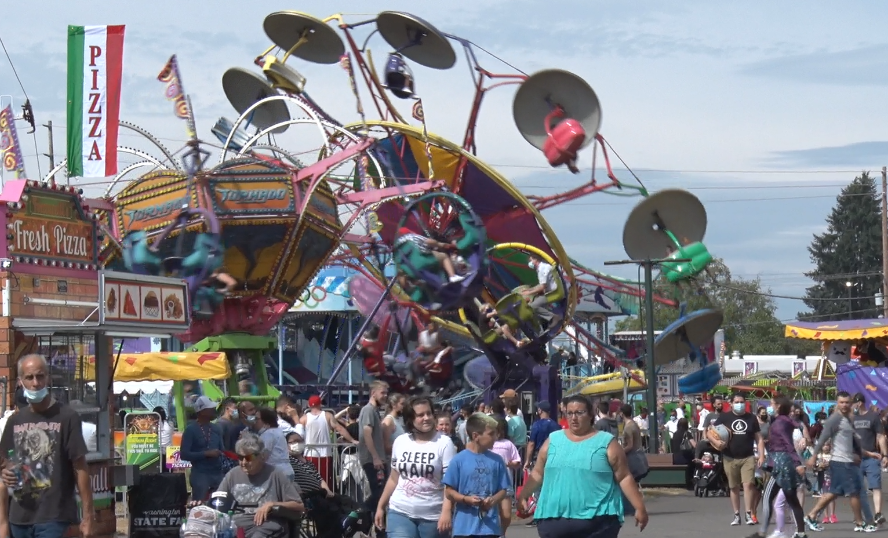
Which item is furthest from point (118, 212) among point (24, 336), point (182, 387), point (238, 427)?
point (24, 336)

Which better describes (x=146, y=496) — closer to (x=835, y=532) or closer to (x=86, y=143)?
(x=86, y=143)

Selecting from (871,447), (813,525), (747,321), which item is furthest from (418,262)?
(747,321)

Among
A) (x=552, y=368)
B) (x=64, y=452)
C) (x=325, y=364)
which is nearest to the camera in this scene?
(x=64, y=452)

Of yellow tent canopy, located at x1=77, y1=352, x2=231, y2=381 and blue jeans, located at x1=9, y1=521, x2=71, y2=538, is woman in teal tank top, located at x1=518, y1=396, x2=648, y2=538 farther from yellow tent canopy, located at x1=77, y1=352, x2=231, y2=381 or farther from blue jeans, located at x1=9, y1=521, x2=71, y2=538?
yellow tent canopy, located at x1=77, y1=352, x2=231, y2=381

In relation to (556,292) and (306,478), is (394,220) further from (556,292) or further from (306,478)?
(306,478)

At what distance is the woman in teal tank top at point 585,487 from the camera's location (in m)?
7.95

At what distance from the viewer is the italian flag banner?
54.6 ft

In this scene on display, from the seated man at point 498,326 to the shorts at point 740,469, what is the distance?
11.7 metres

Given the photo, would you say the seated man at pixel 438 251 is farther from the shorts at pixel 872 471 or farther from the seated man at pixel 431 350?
the shorts at pixel 872 471

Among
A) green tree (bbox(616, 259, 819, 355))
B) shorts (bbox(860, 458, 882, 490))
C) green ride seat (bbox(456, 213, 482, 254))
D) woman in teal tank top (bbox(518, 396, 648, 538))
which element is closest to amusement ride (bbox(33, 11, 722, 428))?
green ride seat (bbox(456, 213, 482, 254))

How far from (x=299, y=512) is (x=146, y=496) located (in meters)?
3.20

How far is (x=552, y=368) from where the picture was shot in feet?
93.0

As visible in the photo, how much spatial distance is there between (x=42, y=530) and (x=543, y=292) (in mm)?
20904

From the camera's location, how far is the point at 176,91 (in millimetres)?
20625
